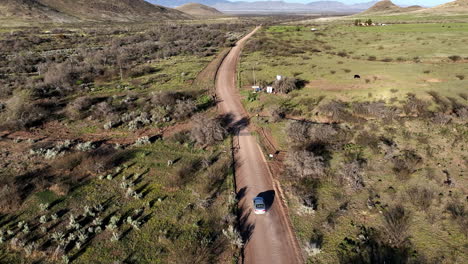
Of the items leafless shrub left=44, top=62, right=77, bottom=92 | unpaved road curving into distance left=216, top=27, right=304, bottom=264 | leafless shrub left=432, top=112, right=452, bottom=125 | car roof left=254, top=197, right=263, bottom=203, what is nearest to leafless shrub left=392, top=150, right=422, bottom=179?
leafless shrub left=432, top=112, right=452, bottom=125

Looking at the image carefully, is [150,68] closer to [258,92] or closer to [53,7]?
[258,92]

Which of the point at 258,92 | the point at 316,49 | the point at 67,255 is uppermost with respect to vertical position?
the point at 316,49

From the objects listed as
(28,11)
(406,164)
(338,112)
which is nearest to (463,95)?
(338,112)

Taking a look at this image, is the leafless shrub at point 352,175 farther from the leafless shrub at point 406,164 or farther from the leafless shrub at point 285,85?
the leafless shrub at point 285,85

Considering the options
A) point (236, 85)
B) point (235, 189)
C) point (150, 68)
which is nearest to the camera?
point (235, 189)

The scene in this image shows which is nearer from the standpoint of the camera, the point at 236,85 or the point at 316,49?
the point at 236,85

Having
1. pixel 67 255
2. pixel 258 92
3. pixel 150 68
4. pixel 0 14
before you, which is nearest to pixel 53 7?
pixel 0 14

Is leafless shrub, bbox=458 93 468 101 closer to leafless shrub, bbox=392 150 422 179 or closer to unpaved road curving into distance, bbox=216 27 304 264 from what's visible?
leafless shrub, bbox=392 150 422 179

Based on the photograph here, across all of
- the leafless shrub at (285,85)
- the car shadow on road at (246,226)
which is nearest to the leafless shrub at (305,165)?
the car shadow on road at (246,226)
